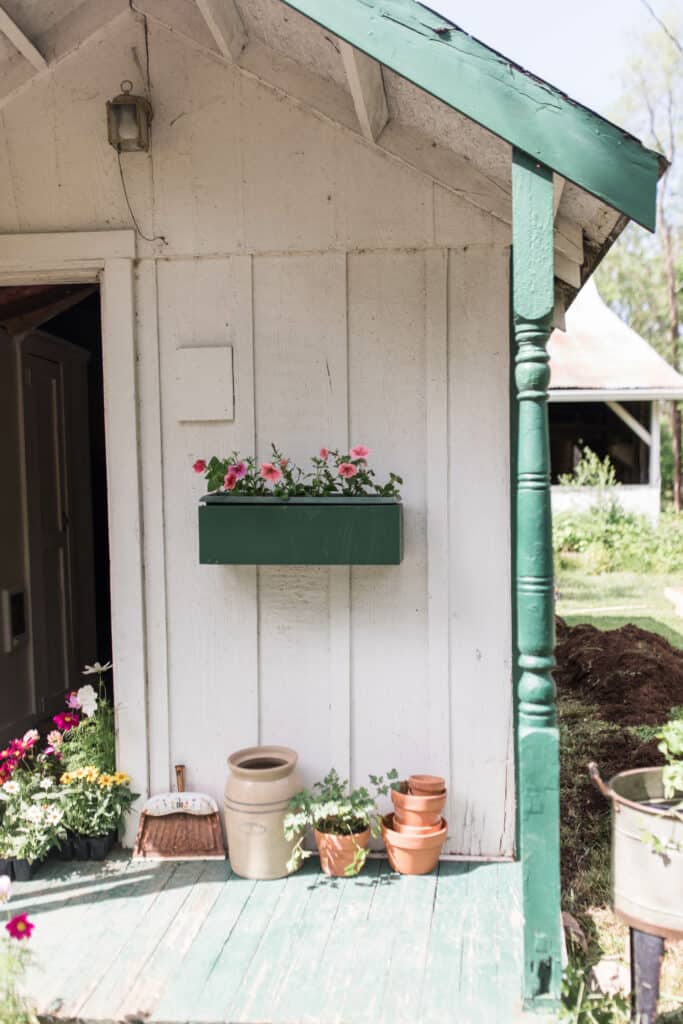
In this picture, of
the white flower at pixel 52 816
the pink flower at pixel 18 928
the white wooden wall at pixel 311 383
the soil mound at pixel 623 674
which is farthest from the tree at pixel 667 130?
the pink flower at pixel 18 928

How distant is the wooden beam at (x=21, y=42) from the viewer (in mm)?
2971

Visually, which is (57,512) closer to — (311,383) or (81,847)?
(81,847)

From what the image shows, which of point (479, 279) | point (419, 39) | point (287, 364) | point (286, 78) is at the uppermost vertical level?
point (286, 78)

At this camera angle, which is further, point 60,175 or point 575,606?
point 575,606

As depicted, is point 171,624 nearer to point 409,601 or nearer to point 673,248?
point 409,601

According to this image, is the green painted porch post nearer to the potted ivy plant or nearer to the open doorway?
the potted ivy plant

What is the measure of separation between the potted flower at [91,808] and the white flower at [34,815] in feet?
0.42

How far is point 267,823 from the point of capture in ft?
10.5

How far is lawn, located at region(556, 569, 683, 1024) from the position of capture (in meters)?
2.89

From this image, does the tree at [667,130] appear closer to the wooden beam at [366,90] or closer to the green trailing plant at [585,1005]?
the wooden beam at [366,90]

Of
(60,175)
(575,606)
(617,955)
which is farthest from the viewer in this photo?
(575,606)

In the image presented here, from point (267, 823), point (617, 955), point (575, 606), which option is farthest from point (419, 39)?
point (575, 606)

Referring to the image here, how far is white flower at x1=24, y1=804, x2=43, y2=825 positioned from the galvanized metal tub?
6.41 feet

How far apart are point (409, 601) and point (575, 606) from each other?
6.47 m
